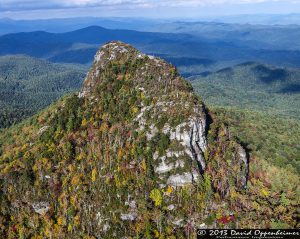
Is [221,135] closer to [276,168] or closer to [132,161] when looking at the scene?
[276,168]

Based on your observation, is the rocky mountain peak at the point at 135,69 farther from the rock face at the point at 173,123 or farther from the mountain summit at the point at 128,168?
the mountain summit at the point at 128,168

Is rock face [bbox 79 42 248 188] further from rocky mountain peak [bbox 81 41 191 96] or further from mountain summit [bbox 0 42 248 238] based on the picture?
mountain summit [bbox 0 42 248 238]

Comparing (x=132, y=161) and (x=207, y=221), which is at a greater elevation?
(x=132, y=161)

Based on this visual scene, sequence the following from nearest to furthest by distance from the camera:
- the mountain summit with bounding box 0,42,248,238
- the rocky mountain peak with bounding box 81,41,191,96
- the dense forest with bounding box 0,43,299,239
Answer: the dense forest with bounding box 0,43,299,239 → the mountain summit with bounding box 0,42,248,238 → the rocky mountain peak with bounding box 81,41,191,96

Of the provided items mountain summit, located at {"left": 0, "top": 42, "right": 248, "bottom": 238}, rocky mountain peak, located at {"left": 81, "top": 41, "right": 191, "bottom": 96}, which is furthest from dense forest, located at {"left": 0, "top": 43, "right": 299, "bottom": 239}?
rocky mountain peak, located at {"left": 81, "top": 41, "right": 191, "bottom": 96}

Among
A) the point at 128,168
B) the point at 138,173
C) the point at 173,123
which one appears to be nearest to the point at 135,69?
the point at 173,123

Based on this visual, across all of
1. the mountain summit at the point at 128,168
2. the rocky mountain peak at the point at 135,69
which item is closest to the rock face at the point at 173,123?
the rocky mountain peak at the point at 135,69

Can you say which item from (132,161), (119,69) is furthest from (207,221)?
(119,69)

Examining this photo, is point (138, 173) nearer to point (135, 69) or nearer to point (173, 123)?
point (173, 123)
